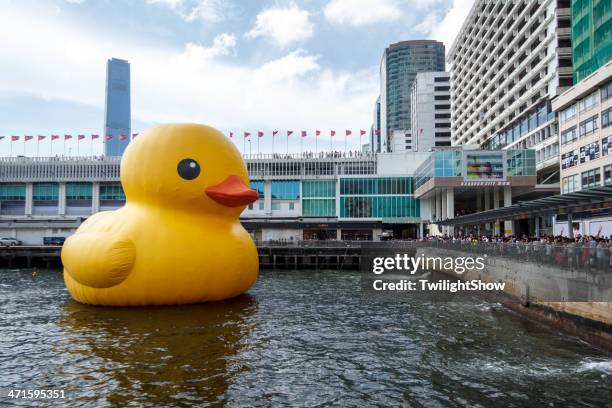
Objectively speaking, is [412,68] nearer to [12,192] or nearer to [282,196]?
[282,196]

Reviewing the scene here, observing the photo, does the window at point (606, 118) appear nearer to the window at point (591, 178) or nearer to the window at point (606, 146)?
the window at point (606, 146)

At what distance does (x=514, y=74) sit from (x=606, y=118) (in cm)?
→ 3371

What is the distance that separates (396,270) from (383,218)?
33922mm

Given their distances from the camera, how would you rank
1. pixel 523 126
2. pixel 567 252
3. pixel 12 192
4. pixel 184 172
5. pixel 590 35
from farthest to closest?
pixel 12 192 < pixel 523 126 < pixel 590 35 < pixel 184 172 < pixel 567 252

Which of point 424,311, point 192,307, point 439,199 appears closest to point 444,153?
point 439,199

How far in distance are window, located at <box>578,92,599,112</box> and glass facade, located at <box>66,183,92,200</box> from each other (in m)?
78.2

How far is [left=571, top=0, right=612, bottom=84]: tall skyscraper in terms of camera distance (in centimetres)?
4553

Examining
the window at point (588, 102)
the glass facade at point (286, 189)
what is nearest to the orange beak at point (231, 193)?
the window at point (588, 102)

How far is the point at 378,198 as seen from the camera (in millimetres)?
77688

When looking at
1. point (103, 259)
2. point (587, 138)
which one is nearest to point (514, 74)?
point (587, 138)

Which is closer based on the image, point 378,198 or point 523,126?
point 523,126

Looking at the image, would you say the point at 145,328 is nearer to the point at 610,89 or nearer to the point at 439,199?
the point at 610,89

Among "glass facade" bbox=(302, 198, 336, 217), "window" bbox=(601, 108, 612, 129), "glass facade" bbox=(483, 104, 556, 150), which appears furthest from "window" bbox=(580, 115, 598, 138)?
"glass facade" bbox=(302, 198, 336, 217)

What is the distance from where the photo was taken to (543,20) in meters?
64.7
